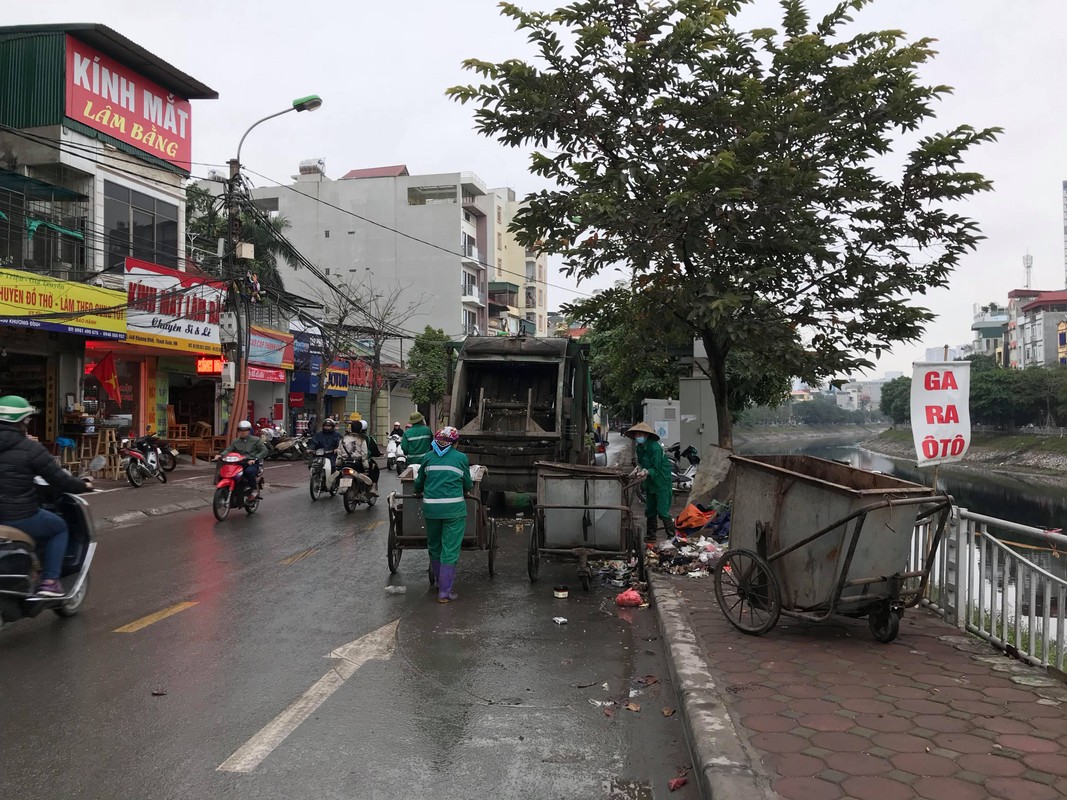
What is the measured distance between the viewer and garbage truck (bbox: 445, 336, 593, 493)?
495 inches

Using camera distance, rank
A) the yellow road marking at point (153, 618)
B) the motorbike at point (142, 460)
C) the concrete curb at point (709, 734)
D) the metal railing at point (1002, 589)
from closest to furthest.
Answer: the concrete curb at point (709, 734)
the metal railing at point (1002, 589)
the yellow road marking at point (153, 618)
the motorbike at point (142, 460)

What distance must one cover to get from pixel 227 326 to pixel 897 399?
303 ft

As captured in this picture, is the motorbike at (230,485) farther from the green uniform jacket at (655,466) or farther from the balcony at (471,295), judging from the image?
the balcony at (471,295)

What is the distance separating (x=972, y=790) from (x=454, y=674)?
306 cm

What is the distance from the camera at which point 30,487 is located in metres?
5.85

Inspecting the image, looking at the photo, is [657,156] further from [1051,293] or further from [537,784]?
[1051,293]

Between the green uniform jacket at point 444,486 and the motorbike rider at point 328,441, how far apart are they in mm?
8180

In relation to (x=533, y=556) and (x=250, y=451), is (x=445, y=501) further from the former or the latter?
(x=250, y=451)

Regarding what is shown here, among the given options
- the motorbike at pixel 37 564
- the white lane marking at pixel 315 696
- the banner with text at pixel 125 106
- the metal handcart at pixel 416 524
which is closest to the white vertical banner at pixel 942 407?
the metal handcart at pixel 416 524

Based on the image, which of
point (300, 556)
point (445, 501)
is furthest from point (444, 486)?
point (300, 556)

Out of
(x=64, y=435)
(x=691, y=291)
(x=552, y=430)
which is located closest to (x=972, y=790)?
(x=691, y=291)

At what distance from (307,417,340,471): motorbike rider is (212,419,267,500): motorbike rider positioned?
1.84m

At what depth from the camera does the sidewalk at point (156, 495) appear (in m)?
13.1

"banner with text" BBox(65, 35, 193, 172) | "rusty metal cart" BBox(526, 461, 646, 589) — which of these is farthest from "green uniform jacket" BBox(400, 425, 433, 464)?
"banner with text" BBox(65, 35, 193, 172)
